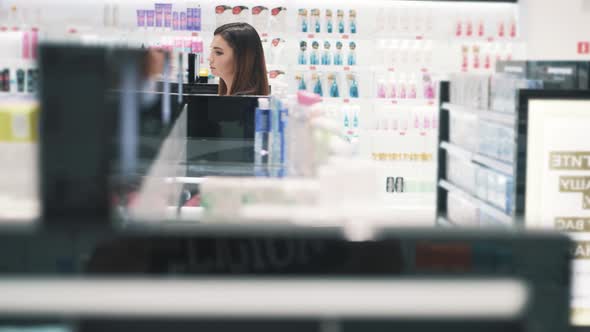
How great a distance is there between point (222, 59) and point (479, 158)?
194cm

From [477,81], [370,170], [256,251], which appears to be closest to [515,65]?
[477,81]

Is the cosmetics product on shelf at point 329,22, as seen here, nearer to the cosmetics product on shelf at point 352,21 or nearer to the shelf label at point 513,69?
the cosmetics product on shelf at point 352,21

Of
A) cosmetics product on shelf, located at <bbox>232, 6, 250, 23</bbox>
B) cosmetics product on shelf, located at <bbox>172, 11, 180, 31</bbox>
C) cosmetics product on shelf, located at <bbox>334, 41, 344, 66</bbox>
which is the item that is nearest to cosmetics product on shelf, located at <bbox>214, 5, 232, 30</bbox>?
cosmetics product on shelf, located at <bbox>232, 6, 250, 23</bbox>

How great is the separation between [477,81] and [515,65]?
0.41 m

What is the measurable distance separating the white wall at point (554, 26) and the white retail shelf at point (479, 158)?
2.44m

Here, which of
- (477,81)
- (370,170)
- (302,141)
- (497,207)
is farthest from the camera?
(477,81)

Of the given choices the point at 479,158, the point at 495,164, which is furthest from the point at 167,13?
the point at 495,164

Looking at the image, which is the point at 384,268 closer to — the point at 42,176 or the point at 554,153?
the point at 42,176

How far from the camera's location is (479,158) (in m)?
4.80

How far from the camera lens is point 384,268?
1.49 meters

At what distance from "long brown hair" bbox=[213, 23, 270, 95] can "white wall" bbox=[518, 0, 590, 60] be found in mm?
3209

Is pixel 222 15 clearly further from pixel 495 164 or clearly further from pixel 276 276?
pixel 276 276

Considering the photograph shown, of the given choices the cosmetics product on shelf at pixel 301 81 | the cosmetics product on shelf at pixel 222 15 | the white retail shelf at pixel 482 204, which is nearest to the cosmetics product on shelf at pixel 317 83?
the cosmetics product on shelf at pixel 301 81

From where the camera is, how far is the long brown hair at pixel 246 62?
215 inches
